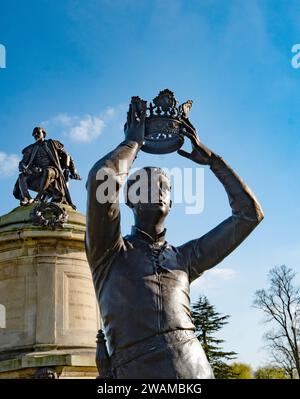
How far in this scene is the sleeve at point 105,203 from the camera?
3338 mm

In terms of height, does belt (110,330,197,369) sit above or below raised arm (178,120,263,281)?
below

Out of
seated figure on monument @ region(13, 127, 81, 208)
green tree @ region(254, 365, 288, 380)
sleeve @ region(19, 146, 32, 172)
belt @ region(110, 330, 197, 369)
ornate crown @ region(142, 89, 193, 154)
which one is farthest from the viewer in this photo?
green tree @ region(254, 365, 288, 380)

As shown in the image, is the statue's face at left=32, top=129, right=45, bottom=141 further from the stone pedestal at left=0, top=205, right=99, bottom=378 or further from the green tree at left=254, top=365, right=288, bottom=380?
the green tree at left=254, top=365, right=288, bottom=380

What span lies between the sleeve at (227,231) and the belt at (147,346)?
23.2 inches

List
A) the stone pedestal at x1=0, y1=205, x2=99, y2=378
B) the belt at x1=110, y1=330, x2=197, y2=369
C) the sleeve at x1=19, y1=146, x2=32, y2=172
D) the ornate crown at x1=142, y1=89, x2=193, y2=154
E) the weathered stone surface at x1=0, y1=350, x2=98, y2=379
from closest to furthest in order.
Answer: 1. the belt at x1=110, y1=330, x2=197, y2=369
2. the ornate crown at x1=142, y1=89, x2=193, y2=154
3. the weathered stone surface at x1=0, y1=350, x2=98, y2=379
4. the stone pedestal at x1=0, y1=205, x2=99, y2=378
5. the sleeve at x1=19, y1=146, x2=32, y2=172

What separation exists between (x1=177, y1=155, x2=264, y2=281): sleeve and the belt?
1.93 feet

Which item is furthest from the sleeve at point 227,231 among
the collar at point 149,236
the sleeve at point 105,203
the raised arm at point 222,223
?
the sleeve at point 105,203

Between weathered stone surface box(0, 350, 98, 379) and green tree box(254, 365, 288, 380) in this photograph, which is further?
green tree box(254, 365, 288, 380)

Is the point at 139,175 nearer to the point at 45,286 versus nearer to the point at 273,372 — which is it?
the point at 45,286

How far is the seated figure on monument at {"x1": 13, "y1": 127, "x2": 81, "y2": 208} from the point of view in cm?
1670

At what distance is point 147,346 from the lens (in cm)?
319

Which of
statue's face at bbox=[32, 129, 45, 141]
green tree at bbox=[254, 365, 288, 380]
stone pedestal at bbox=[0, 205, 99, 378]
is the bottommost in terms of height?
stone pedestal at bbox=[0, 205, 99, 378]

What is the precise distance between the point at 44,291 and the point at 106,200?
37.8 feet

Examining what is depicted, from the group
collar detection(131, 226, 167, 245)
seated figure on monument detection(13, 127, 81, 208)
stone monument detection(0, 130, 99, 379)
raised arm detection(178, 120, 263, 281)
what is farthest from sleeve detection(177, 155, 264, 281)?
seated figure on monument detection(13, 127, 81, 208)
